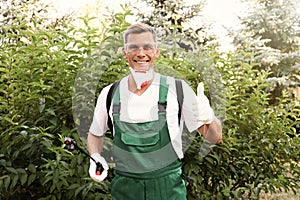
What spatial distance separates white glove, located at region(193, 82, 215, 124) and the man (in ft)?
0.19

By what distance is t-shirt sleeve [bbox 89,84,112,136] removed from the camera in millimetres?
1868

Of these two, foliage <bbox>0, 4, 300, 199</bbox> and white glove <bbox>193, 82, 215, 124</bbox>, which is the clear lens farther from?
foliage <bbox>0, 4, 300, 199</bbox>

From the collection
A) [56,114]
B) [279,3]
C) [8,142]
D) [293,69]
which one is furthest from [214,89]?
[279,3]

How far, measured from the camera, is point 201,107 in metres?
1.59

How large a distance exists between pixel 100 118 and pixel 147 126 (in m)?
0.24

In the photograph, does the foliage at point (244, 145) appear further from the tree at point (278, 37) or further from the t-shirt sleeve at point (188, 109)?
the tree at point (278, 37)

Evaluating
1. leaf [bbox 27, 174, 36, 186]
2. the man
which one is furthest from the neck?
leaf [bbox 27, 174, 36, 186]

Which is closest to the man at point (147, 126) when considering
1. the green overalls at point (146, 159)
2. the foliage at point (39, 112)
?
the green overalls at point (146, 159)

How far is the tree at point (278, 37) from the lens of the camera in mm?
9453

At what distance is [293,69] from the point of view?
9.70 metres

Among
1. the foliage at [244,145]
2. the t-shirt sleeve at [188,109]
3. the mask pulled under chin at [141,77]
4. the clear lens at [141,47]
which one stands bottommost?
the foliage at [244,145]

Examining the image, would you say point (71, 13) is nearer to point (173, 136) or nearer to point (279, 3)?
point (279, 3)

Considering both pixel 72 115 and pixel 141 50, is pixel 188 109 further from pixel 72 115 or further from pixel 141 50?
pixel 72 115

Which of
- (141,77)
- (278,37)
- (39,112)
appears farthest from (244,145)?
(278,37)
